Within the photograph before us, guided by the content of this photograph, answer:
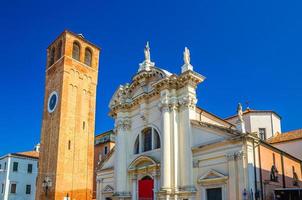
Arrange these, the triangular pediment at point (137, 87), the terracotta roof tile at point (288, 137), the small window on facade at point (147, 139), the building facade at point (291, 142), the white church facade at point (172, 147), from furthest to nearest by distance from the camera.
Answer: the terracotta roof tile at point (288, 137) < the building facade at point (291, 142) < the triangular pediment at point (137, 87) < the small window on facade at point (147, 139) < the white church facade at point (172, 147)

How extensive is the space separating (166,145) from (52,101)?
60.3 feet

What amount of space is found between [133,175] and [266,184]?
8.82 m

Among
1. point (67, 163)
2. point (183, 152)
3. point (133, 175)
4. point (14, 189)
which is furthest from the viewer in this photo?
point (14, 189)

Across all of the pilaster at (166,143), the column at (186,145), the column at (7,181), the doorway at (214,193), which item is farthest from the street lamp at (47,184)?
the doorway at (214,193)

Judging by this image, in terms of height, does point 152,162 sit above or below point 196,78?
below

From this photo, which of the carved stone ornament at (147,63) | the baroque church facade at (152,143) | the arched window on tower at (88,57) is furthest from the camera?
the arched window on tower at (88,57)

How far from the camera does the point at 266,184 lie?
16.4 meters

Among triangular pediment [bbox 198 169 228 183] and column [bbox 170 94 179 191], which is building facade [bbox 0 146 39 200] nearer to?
column [bbox 170 94 179 191]

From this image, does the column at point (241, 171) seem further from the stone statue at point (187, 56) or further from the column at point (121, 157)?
the column at point (121, 157)

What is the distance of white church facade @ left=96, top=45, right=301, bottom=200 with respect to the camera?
634 inches

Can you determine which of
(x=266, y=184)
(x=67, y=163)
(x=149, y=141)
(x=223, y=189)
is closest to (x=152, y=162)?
(x=149, y=141)

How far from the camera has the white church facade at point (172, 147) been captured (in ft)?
52.9

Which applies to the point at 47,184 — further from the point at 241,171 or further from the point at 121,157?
the point at 241,171

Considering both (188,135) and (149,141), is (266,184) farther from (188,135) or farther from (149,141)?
(149,141)
